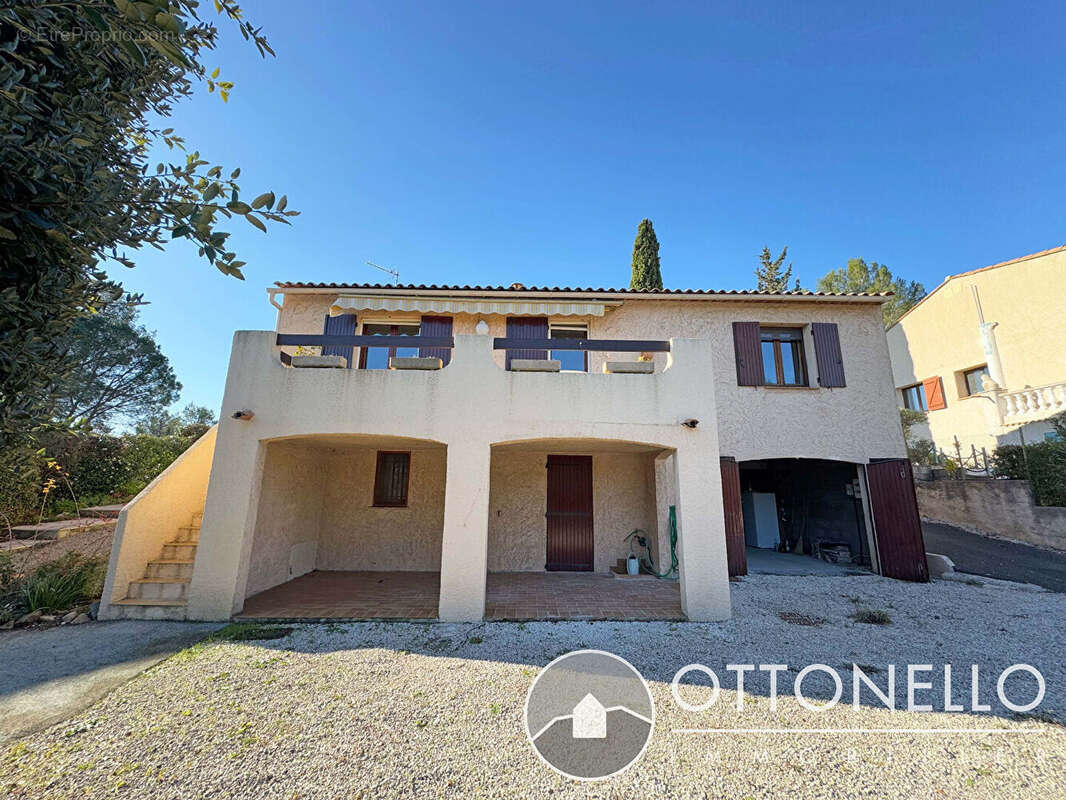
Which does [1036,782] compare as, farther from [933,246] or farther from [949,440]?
[933,246]

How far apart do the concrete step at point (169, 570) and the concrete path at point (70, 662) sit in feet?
3.91

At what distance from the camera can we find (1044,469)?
16438mm

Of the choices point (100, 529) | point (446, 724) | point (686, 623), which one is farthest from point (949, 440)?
point (100, 529)

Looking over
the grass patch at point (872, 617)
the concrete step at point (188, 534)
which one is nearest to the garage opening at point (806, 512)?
the grass patch at point (872, 617)

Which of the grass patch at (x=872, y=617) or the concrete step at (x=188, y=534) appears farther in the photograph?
the concrete step at (x=188, y=534)

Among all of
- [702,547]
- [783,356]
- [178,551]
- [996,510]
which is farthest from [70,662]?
[996,510]

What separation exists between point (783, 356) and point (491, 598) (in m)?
13.6

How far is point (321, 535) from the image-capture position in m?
14.0

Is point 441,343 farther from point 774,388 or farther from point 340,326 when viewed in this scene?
point 774,388

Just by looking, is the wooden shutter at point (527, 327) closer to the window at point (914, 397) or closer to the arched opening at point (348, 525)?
the arched opening at point (348, 525)

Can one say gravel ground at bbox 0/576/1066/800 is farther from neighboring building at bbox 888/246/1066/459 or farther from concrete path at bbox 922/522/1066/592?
neighboring building at bbox 888/246/1066/459

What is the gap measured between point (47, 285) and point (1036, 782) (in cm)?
1055

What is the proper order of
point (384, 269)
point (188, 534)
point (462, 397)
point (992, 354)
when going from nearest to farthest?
point (462, 397)
point (188, 534)
point (384, 269)
point (992, 354)

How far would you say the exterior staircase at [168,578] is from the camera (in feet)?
30.1
